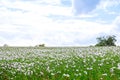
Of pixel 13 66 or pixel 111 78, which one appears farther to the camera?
pixel 13 66

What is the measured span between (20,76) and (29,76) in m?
0.49

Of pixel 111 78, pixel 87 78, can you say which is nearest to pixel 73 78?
pixel 87 78

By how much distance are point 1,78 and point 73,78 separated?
10.6 feet

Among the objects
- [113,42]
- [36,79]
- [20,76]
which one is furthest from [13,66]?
[113,42]

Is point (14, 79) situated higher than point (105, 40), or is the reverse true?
point (105, 40)

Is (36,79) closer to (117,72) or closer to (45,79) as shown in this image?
(45,79)

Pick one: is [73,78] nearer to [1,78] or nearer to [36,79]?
[36,79]

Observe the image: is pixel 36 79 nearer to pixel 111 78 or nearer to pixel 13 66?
pixel 111 78

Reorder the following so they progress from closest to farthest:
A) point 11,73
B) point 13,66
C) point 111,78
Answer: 1. point 111,78
2. point 11,73
3. point 13,66

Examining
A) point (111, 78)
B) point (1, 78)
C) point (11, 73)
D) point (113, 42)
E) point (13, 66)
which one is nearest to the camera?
point (111, 78)

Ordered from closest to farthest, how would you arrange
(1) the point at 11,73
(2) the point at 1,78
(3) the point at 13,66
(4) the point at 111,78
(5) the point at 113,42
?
(4) the point at 111,78 → (2) the point at 1,78 → (1) the point at 11,73 → (3) the point at 13,66 → (5) the point at 113,42

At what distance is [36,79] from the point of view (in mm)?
14922

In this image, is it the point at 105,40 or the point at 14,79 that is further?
the point at 105,40

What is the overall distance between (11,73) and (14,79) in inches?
80.3
